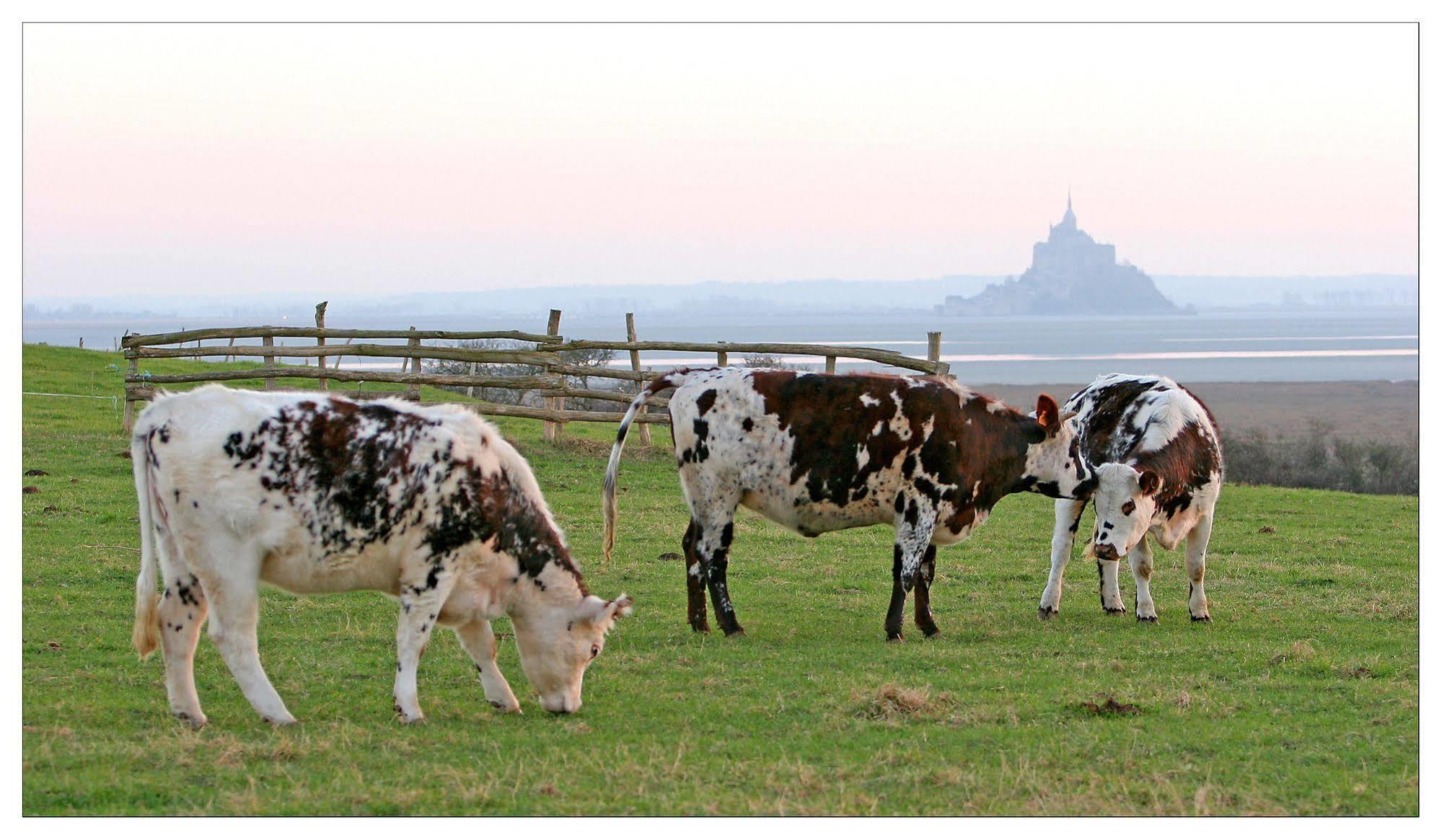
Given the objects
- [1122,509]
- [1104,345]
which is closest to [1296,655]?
[1122,509]

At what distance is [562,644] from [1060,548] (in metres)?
5.15

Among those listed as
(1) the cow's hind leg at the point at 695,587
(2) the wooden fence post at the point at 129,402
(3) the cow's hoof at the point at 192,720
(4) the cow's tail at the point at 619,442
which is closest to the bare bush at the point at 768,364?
(4) the cow's tail at the point at 619,442

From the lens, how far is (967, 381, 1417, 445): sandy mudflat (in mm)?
41219

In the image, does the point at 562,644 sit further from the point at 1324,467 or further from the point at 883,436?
the point at 1324,467

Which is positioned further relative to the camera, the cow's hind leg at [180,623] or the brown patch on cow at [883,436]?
the brown patch on cow at [883,436]

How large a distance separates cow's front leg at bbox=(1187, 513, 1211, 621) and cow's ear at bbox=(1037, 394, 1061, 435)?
1.50 m

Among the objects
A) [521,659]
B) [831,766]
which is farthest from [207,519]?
[831,766]

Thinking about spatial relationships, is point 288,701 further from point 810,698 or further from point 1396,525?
point 1396,525

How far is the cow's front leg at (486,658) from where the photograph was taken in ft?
25.1

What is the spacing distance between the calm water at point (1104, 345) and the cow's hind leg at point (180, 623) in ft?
117

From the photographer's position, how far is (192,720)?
7.00m

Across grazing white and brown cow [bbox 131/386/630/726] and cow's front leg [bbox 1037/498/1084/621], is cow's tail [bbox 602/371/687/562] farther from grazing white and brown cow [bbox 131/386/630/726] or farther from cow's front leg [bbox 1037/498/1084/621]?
cow's front leg [bbox 1037/498/1084/621]

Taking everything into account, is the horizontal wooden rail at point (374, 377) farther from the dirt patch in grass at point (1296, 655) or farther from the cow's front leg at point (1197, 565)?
the dirt patch in grass at point (1296, 655)
